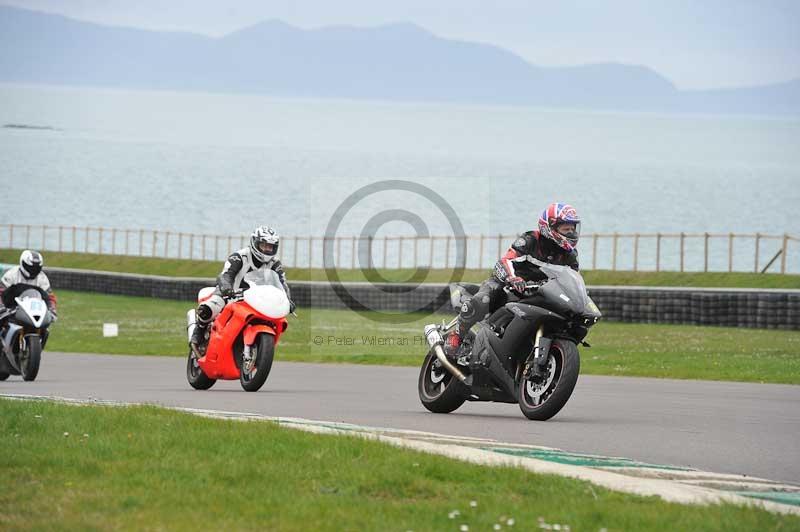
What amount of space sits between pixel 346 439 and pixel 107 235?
5102 inches

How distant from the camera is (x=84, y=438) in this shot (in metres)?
11.0

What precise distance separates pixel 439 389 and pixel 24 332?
28.5 ft

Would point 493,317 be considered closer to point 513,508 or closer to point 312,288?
point 513,508

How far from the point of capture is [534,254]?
13719mm

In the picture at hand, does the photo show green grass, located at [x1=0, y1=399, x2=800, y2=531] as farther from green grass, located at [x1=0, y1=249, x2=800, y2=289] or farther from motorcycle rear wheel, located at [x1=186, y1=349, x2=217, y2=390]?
green grass, located at [x1=0, y1=249, x2=800, y2=289]

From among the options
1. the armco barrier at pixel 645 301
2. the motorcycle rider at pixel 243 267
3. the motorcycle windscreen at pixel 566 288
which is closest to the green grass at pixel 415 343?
the armco barrier at pixel 645 301

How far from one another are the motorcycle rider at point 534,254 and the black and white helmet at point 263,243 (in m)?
4.93

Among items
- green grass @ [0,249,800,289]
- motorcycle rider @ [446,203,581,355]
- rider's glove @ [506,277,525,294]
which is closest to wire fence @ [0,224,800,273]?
green grass @ [0,249,800,289]

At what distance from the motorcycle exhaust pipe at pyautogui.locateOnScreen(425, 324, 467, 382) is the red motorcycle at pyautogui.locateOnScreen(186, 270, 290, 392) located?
→ 3.83 meters

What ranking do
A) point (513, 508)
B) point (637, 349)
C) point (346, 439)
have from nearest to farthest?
point (513, 508) < point (346, 439) < point (637, 349)

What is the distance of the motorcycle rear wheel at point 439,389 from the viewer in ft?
47.6

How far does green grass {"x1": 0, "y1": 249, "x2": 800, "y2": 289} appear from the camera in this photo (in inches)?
1967

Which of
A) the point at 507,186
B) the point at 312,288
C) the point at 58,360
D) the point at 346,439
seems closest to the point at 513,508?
the point at 346,439

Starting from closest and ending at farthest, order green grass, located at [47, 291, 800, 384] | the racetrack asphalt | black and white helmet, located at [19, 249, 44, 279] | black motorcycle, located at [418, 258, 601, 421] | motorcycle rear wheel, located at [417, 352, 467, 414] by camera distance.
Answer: the racetrack asphalt
black motorcycle, located at [418, 258, 601, 421]
motorcycle rear wheel, located at [417, 352, 467, 414]
black and white helmet, located at [19, 249, 44, 279]
green grass, located at [47, 291, 800, 384]
